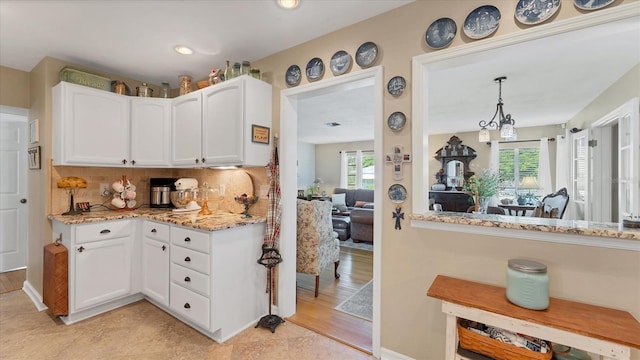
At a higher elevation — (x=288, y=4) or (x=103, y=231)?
(x=288, y=4)

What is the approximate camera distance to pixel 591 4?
1.32 meters

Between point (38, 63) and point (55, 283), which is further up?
point (38, 63)

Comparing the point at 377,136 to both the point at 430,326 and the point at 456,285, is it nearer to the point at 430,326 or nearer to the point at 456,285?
the point at 456,285

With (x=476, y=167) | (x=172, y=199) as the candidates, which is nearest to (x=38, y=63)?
(x=172, y=199)

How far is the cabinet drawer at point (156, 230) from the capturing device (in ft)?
7.90

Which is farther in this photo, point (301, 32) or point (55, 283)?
point (55, 283)

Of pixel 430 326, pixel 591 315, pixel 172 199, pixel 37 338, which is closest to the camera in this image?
pixel 591 315

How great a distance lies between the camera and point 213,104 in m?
2.50

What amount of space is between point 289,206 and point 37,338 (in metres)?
2.20

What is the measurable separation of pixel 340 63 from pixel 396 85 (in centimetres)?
50

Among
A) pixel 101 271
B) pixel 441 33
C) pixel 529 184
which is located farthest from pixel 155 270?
pixel 529 184

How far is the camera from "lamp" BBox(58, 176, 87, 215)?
8.43ft

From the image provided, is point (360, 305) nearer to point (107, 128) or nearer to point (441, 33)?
point (441, 33)

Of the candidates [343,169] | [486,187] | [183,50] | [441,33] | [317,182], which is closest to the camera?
[441,33]
